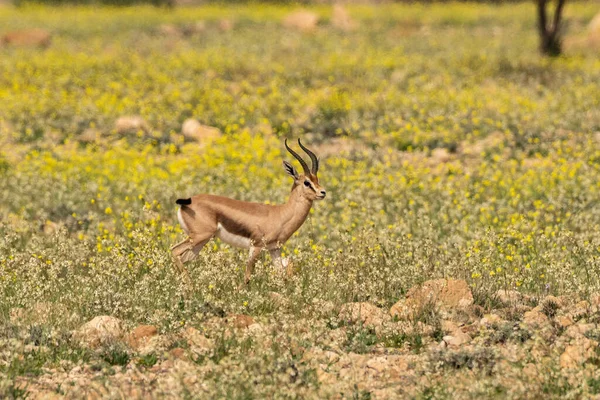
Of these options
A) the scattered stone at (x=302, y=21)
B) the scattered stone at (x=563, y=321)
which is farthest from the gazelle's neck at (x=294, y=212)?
the scattered stone at (x=302, y=21)

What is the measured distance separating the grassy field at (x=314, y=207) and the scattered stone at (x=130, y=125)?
6.9 inches

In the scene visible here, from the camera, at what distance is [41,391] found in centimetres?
827

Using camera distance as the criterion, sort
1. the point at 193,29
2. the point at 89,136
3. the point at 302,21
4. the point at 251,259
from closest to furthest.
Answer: the point at 251,259 → the point at 89,136 → the point at 193,29 → the point at 302,21

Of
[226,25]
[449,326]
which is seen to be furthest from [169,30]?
[449,326]

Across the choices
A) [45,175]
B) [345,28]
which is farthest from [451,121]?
[345,28]

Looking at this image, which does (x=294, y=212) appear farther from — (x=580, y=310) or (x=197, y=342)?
(x=580, y=310)

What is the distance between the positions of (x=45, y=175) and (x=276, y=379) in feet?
31.8

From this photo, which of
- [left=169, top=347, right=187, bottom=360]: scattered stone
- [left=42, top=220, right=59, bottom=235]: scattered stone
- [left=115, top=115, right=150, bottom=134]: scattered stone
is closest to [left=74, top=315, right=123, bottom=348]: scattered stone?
[left=169, top=347, right=187, bottom=360]: scattered stone

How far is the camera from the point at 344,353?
8719 mm

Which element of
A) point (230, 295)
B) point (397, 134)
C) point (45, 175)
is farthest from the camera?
point (397, 134)

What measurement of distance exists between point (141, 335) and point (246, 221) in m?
1.93

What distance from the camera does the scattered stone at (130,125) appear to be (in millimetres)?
20391

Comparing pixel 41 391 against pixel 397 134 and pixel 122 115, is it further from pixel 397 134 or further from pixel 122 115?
pixel 122 115

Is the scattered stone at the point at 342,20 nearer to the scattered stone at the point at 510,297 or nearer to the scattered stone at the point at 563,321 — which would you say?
the scattered stone at the point at 510,297
